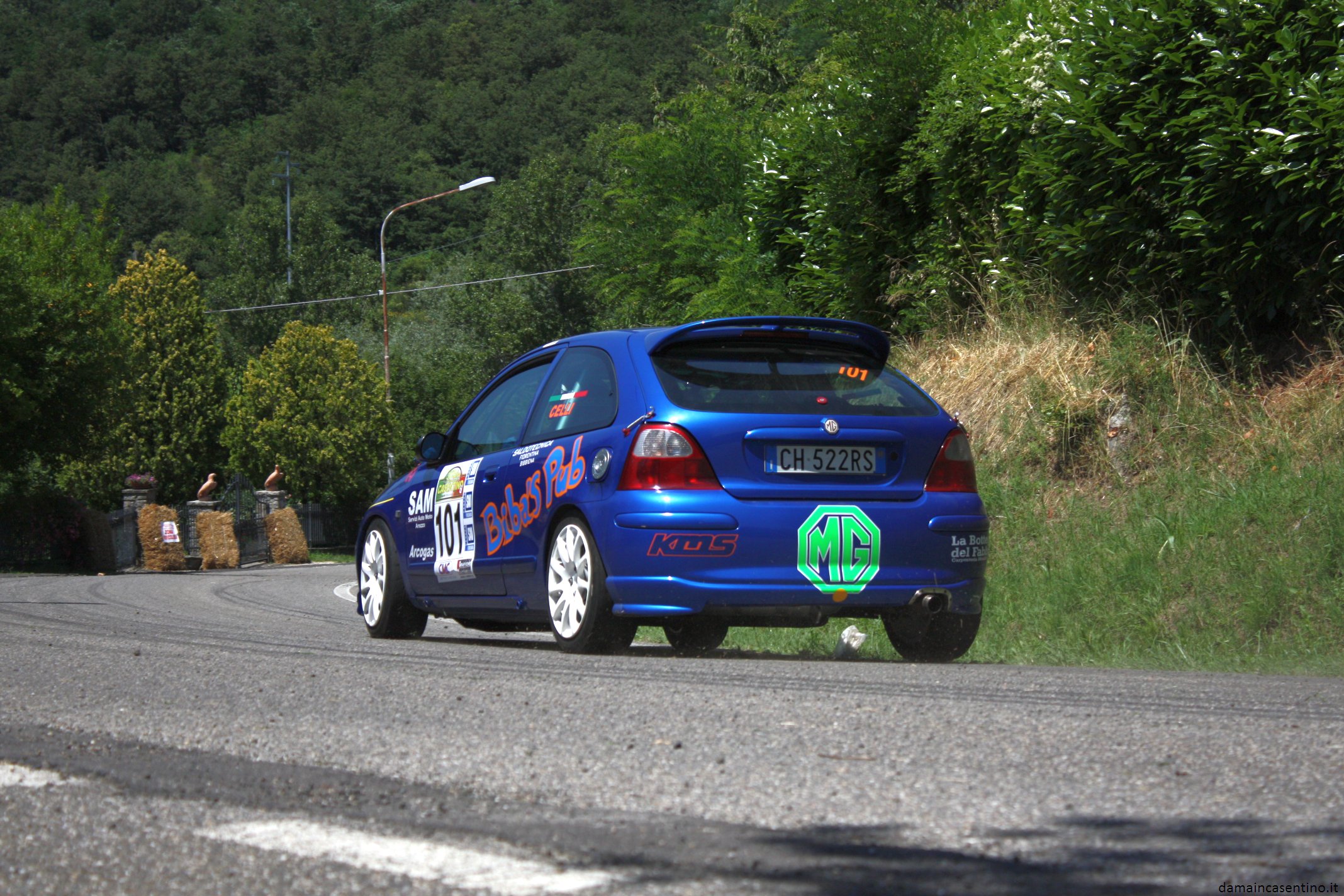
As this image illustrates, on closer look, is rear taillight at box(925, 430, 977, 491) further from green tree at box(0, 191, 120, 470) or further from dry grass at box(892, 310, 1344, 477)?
green tree at box(0, 191, 120, 470)

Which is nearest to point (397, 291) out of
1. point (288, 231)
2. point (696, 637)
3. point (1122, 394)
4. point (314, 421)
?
point (314, 421)

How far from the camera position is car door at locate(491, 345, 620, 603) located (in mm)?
7406

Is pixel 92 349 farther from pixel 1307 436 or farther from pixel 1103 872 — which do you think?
pixel 1103 872

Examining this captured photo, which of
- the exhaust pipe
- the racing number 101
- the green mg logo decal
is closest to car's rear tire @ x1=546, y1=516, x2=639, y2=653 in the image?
the green mg logo decal

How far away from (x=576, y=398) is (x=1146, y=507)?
4007 mm

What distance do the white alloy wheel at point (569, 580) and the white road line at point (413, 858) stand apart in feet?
12.9

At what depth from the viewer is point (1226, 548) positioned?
332 inches

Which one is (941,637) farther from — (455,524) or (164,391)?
(164,391)

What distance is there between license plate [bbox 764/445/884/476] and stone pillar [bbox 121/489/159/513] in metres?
34.7

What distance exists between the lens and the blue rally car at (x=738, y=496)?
6832 mm

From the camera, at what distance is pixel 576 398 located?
7.79 meters

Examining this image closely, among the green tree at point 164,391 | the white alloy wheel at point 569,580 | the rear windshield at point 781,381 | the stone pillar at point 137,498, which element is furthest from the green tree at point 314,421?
the rear windshield at point 781,381

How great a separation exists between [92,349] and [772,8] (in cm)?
3548

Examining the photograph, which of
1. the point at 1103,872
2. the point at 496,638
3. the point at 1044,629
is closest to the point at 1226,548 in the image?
the point at 1044,629
